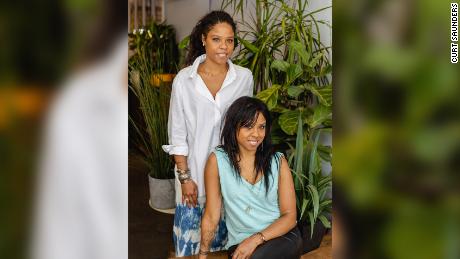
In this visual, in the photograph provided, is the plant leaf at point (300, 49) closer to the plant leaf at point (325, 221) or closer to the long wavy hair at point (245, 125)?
the long wavy hair at point (245, 125)

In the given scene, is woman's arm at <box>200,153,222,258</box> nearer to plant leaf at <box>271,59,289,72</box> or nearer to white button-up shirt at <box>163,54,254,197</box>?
white button-up shirt at <box>163,54,254,197</box>

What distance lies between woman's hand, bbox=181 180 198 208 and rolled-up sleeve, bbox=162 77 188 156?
2.5 inches

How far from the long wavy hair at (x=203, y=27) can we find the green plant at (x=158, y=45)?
0.11ft

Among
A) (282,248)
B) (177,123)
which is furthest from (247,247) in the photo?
(177,123)

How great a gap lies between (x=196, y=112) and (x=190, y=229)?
9.5 inches

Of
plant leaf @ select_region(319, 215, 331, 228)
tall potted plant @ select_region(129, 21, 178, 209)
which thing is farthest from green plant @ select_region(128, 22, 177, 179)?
plant leaf @ select_region(319, 215, 331, 228)

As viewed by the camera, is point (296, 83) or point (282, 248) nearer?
point (282, 248)

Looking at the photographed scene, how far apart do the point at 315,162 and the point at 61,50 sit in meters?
0.65

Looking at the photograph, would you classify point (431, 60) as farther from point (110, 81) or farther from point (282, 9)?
point (282, 9)

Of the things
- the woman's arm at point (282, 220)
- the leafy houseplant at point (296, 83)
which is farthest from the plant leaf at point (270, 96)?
the woman's arm at point (282, 220)

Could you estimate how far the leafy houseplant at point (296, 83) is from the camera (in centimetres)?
102

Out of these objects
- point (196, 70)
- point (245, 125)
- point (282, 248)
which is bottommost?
point (282, 248)

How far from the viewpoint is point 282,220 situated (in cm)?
96

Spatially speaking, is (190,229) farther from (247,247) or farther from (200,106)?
(200,106)
